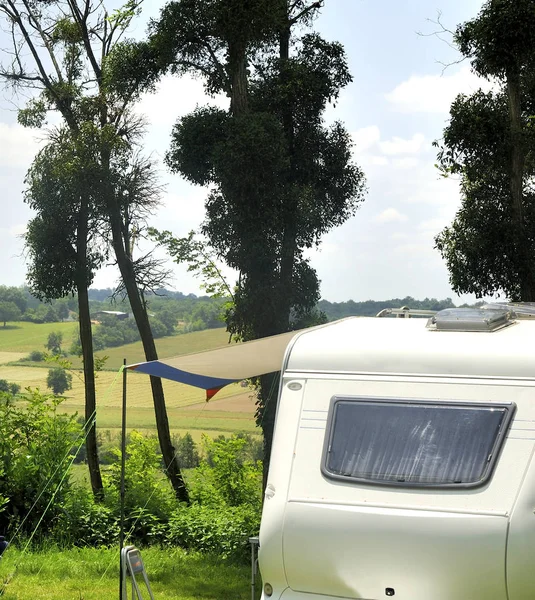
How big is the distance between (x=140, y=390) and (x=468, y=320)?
47113mm

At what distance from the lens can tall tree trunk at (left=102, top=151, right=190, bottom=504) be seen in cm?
2000

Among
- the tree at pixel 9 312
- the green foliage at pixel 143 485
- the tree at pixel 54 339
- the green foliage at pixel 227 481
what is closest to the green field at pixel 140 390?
the tree at pixel 54 339

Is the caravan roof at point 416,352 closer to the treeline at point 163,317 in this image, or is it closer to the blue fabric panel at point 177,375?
the blue fabric panel at point 177,375

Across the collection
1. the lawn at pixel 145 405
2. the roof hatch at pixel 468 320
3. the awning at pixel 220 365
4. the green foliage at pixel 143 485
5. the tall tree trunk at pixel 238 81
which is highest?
the tall tree trunk at pixel 238 81

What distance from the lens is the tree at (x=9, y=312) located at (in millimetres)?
56178

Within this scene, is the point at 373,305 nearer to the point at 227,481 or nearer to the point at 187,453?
the point at 187,453

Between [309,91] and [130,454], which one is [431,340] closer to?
[130,454]

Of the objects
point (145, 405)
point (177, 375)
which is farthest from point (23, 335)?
point (177, 375)

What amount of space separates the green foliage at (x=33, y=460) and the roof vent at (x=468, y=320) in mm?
6293

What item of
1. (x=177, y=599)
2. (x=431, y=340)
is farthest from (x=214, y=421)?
(x=431, y=340)

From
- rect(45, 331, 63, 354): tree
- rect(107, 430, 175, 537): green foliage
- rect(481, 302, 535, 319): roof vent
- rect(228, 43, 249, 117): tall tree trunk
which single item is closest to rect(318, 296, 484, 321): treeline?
rect(228, 43, 249, 117): tall tree trunk

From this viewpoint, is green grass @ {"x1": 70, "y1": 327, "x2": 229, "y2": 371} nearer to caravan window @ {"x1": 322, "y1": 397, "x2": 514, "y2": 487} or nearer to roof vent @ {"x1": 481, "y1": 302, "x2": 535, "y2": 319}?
roof vent @ {"x1": 481, "y1": 302, "x2": 535, "y2": 319}

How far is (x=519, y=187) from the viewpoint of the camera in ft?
57.1

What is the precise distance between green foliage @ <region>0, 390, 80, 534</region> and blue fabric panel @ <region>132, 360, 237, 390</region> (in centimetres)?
420
